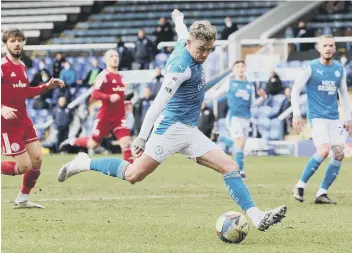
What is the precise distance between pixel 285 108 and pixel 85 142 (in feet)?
30.6

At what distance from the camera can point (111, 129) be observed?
17.0 metres

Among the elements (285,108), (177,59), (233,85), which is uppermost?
(177,59)

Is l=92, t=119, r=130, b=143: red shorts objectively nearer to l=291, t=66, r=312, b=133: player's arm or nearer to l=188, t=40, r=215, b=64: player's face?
l=291, t=66, r=312, b=133: player's arm

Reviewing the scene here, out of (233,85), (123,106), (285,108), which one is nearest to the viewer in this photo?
(123,106)

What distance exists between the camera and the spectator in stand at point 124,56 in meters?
28.7

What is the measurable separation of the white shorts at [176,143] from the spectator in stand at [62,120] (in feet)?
60.0

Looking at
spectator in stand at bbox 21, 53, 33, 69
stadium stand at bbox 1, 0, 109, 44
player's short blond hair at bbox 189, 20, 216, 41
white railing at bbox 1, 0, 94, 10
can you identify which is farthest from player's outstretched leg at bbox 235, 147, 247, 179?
white railing at bbox 1, 0, 94, 10

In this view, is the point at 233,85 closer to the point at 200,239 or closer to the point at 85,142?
the point at 85,142

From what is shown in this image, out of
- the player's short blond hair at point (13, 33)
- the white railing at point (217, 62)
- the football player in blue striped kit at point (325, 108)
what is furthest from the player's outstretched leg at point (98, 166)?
the white railing at point (217, 62)

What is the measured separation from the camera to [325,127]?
1244 centimetres

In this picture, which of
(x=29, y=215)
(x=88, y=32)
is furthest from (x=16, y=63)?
(x=88, y=32)

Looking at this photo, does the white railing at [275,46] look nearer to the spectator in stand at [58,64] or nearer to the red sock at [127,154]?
the spectator in stand at [58,64]

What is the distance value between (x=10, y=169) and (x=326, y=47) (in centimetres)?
422

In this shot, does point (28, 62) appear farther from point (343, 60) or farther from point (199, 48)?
point (199, 48)
